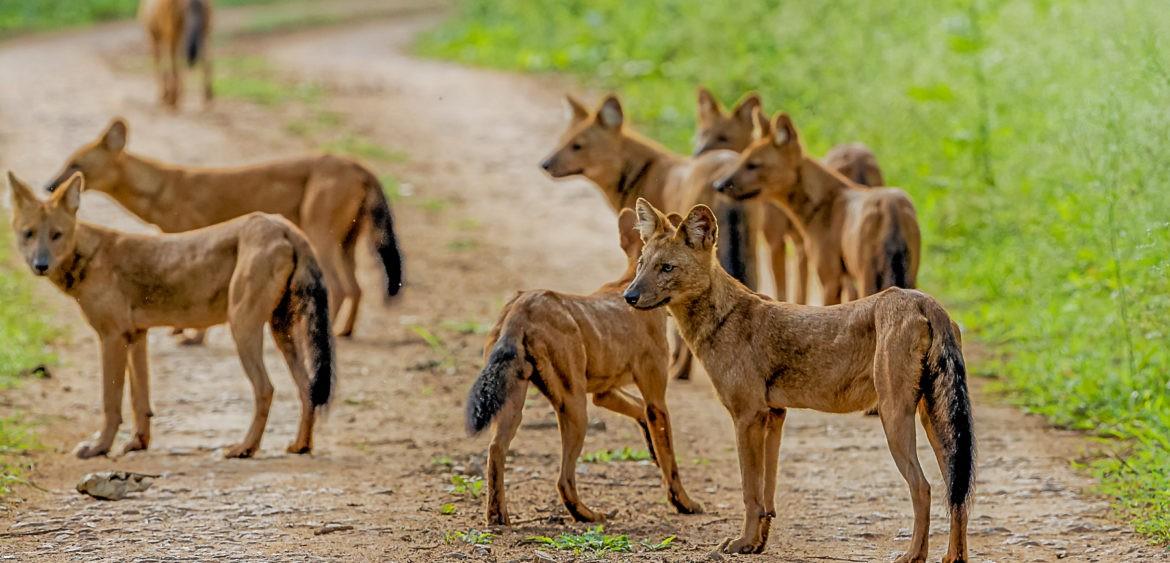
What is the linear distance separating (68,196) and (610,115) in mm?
3946

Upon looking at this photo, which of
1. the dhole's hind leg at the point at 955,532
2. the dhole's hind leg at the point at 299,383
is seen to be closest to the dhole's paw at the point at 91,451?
the dhole's hind leg at the point at 299,383

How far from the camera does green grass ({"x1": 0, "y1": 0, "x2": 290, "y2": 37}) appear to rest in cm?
2759

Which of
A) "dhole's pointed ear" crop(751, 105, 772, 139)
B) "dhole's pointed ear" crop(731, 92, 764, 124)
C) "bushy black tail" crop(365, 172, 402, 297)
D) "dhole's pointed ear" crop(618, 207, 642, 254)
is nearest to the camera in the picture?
"dhole's pointed ear" crop(618, 207, 642, 254)

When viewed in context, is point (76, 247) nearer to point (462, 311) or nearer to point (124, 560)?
point (124, 560)

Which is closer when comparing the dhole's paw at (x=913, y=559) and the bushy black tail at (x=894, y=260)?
the dhole's paw at (x=913, y=559)

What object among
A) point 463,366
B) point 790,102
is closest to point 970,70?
point 790,102

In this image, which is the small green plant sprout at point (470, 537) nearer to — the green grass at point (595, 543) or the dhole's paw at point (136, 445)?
the green grass at point (595, 543)

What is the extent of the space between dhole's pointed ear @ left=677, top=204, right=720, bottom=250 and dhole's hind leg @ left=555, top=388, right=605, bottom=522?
86cm

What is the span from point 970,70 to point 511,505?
27.7 feet

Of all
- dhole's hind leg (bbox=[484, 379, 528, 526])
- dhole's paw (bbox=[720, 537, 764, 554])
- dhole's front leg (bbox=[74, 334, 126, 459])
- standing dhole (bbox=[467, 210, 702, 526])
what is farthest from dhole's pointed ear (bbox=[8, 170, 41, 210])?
dhole's paw (bbox=[720, 537, 764, 554])

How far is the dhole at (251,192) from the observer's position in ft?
Answer: 37.5

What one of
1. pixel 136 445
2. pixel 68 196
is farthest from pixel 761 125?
pixel 136 445

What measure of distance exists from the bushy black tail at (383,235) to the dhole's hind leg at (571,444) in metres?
4.15

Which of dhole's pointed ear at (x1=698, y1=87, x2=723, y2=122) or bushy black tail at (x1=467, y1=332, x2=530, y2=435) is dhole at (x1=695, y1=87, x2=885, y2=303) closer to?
dhole's pointed ear at (x1=698, y1=87, x2=723, y2=122)
